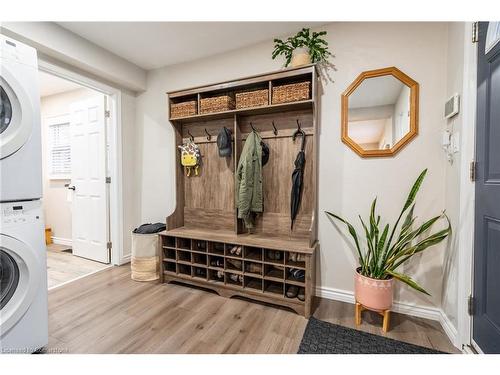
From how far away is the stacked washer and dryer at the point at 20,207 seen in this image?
117 cm

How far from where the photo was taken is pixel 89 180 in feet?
9.77

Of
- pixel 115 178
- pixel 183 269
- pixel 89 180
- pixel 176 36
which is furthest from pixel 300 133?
pixel 89 180

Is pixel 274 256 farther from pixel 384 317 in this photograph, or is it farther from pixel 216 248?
pixel 384 317

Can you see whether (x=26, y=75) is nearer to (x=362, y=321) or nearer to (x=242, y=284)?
(x=242, y=284)

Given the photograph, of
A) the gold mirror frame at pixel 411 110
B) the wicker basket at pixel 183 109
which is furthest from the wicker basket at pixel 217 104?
the gold mirror frame at pixel 411 110

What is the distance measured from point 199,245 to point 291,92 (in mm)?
1672

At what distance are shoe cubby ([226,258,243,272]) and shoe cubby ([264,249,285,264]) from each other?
0.24m

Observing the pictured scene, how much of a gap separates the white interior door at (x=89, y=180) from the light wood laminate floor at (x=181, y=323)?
0.86 metres

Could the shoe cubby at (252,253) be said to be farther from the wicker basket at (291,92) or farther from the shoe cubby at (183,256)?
the wicker basket at (291,92)

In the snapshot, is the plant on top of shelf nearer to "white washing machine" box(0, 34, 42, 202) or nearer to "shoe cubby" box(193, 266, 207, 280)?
"shoe cubby" box(193, 266, 207, 280)

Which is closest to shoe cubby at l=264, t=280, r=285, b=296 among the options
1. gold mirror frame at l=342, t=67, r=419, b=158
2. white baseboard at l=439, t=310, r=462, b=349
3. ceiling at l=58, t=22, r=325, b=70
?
white baseboard at l=439, t=310, r=462, b=349

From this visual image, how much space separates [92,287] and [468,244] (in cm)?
308
